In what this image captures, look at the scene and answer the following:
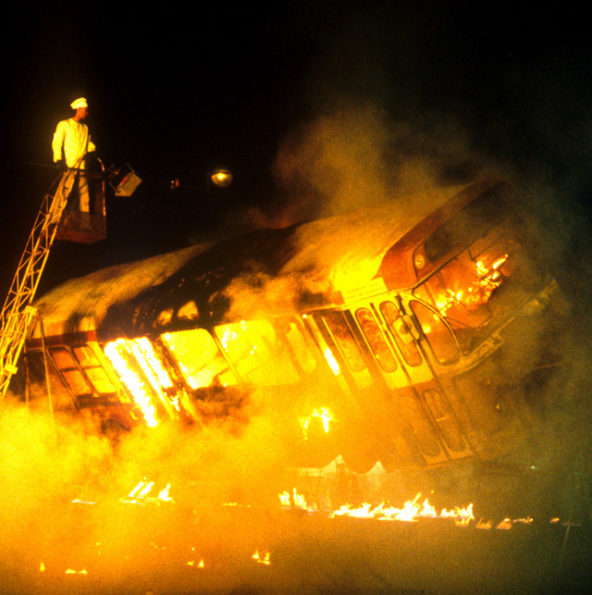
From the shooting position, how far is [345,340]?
16.7 feet

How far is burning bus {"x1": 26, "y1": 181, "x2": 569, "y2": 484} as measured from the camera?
4.61 meters

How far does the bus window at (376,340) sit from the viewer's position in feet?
15.8

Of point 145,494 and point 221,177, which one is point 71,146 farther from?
point 145,494

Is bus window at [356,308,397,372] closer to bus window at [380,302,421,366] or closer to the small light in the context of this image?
bus window at [380,302,421,366]

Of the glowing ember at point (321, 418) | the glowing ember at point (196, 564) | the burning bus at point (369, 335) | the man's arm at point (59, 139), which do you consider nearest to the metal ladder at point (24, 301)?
the man's arm at point (59, 139)

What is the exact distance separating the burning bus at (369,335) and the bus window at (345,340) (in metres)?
0.01

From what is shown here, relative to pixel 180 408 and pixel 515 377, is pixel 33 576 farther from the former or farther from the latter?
pixel 515 377

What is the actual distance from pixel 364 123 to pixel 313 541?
19.0 ft

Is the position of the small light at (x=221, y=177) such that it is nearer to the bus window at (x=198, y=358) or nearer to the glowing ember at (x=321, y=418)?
the bus window at (x=198, y=358)

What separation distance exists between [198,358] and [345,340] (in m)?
2.26

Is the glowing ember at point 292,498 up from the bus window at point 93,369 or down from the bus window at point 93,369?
down

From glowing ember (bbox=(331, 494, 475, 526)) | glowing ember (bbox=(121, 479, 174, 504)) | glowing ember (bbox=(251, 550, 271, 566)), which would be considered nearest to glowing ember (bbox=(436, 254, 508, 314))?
glowing ember (bbox=(331, 494, 475, 526))

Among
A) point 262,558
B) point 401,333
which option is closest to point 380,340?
point 401,333

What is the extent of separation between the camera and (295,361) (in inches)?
221
